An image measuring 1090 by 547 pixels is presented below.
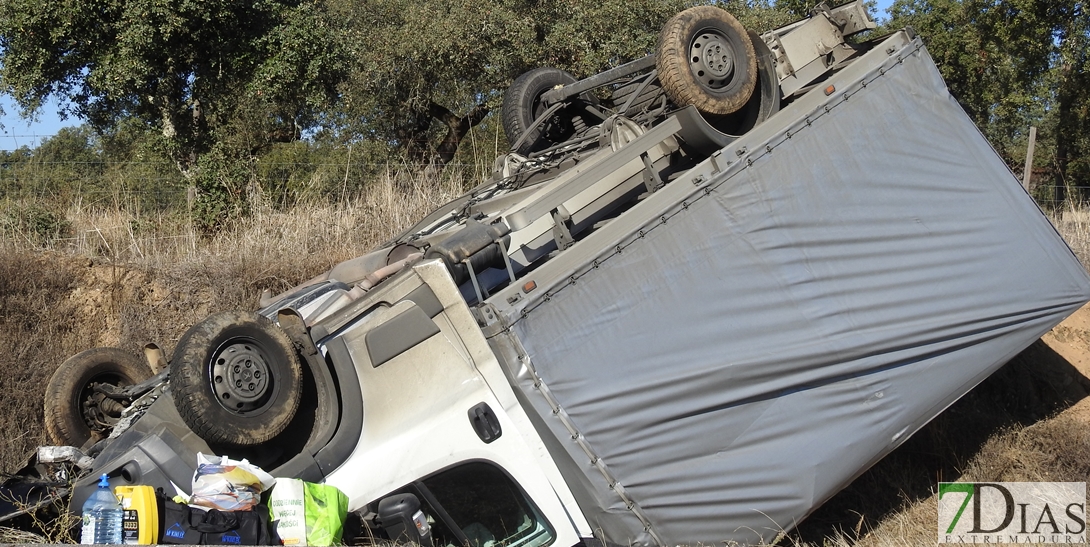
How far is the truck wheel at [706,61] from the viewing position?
17.2 ft

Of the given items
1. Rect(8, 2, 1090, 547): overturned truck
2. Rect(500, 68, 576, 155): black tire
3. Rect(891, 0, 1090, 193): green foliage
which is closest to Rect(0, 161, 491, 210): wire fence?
Rect(500, 68, 576, 155): black tire

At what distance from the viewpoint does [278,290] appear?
8820 millimetres

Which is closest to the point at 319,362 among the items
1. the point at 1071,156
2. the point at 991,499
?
the point at 991,499

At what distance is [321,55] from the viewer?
1079 centimetres

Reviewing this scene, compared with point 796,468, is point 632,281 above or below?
above

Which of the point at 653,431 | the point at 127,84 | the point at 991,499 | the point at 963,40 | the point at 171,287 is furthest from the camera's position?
the point at 963,40

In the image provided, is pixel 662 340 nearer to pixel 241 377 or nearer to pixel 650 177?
pixel 650 177

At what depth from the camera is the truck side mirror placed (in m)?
3.96

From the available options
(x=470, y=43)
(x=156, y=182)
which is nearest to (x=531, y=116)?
(x=470, y=43)

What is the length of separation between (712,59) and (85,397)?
4.24m

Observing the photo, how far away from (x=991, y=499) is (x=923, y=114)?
2556 millimetres

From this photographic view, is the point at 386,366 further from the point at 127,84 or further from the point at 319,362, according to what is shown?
the point at 127,84

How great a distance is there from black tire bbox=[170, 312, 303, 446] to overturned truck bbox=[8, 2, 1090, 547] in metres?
0.01
